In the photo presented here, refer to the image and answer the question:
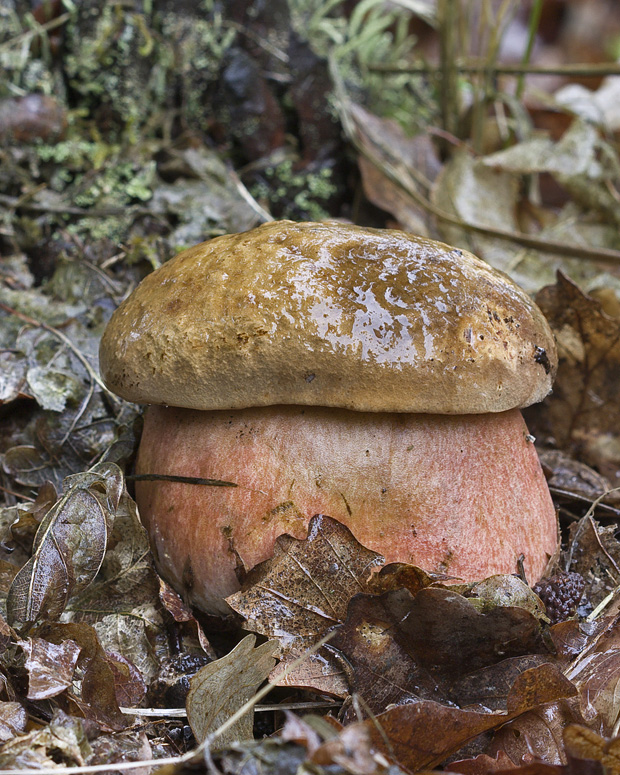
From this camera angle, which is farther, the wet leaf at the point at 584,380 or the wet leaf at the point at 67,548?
the wet leaf at the point at 584,380

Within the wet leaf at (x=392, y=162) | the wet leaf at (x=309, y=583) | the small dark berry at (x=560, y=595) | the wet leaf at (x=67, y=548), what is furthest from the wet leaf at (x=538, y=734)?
the wet leaf at (x=392, y=162)

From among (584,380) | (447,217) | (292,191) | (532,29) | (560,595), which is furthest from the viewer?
(532,29)

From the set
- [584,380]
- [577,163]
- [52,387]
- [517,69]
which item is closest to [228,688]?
[52,387]

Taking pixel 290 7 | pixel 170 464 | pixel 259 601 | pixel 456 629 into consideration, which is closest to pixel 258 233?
pixel 170 464

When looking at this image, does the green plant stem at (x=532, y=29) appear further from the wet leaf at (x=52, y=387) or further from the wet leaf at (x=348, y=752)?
the wet leaf at (x=348, y=752)

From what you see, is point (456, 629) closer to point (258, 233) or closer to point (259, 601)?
point (259, 601)

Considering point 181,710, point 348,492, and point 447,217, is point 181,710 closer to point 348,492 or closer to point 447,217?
point 348,492

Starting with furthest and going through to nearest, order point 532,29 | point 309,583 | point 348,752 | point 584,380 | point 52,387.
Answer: point 532,29 < point 584,380 < point 52,387 < point 309,583 < point 348,752

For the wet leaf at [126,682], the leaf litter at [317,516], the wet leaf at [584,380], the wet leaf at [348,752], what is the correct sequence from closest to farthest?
the wet leaf at [348,752], the leaf litter at [317,516], the wet leaf at [126,682], the wet leaf at [584,380]
